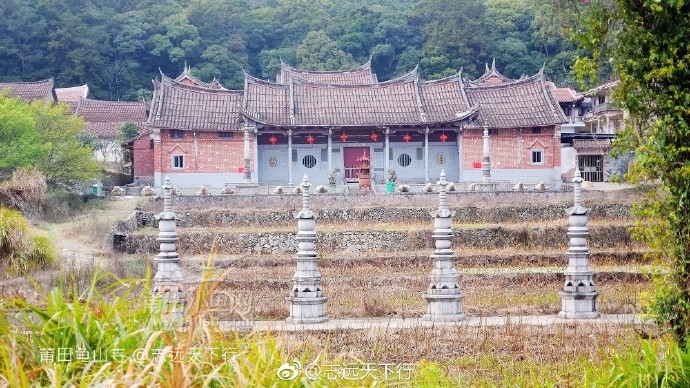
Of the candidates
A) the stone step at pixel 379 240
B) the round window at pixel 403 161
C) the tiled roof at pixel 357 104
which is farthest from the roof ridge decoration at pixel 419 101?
the stone step at pixel 379 240

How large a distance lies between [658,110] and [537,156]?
29086 millimetres

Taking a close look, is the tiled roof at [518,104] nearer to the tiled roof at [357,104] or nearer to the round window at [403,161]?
the tiled roof at [357,104]

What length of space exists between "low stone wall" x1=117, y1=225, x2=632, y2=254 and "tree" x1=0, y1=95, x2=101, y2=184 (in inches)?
256

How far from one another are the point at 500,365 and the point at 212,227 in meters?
14.9

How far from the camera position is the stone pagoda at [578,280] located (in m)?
12.9

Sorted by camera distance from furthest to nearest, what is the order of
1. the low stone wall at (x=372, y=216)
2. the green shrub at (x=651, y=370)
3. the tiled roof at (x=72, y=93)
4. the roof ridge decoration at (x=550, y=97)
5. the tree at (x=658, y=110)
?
the tiled roof at (x=72, y=93), the roof ridge decoration at (x=550, y=97), the low stone wall at (x=372, y=216), the tree at (x=658, y=110), the green shrub at (x=651, y=370)

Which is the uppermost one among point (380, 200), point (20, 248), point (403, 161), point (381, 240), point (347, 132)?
point (347, 132)

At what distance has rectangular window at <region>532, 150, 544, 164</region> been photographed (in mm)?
35750

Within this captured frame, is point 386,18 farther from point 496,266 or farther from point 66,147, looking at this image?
point 496,266

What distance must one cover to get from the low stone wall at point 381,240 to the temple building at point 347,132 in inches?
506

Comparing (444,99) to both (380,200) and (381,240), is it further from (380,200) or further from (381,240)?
(381,240)

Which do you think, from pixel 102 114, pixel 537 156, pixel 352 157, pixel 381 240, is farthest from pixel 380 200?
pixel 102 114

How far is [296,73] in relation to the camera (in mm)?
43156

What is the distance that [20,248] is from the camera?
17.0m
